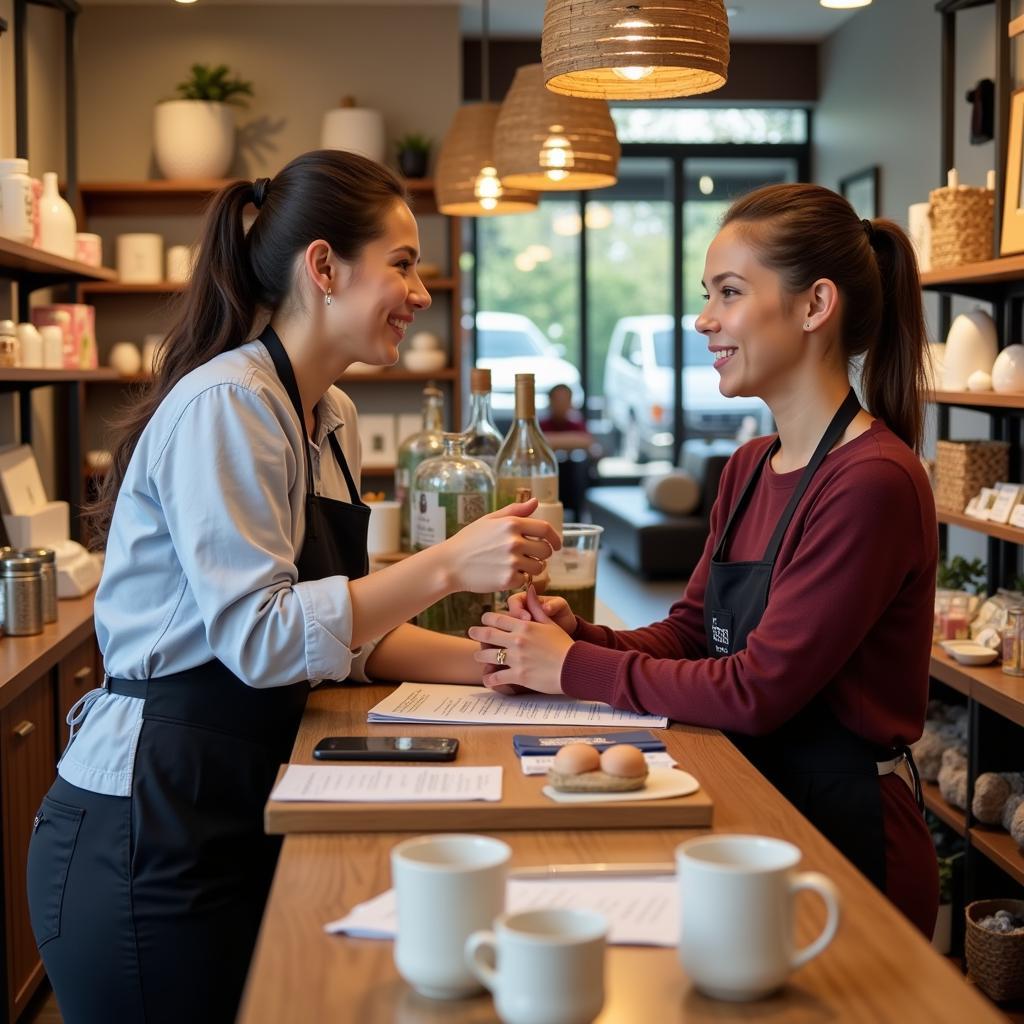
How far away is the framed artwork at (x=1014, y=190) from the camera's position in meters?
→ 3.79

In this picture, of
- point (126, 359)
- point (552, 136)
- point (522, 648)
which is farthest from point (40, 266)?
point (522, 648)

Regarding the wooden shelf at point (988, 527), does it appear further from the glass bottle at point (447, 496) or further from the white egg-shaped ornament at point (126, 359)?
the white egg-shaped ornament at point (126, 359)

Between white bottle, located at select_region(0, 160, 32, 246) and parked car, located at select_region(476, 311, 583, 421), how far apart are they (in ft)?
23.6

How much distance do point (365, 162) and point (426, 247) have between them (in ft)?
16.7

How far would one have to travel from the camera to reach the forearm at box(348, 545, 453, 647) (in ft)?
5.53

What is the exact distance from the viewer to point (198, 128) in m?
6.57

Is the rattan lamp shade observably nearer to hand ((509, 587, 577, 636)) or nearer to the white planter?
the white planter

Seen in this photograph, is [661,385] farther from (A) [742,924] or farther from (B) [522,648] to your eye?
(A) [742,924]

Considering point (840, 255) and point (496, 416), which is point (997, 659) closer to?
point (840, 255)

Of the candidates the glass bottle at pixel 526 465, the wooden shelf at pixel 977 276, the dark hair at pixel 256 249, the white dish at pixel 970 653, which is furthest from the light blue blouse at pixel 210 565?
the wooden shelf at pixel 977 276

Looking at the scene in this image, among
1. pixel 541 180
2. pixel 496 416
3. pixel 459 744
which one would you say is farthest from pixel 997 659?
pixel 496 416

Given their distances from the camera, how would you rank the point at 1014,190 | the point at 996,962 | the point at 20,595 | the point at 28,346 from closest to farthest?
the point at 996,962 < the point at 20,595 < the point at 1014,190 < the point at 28,346

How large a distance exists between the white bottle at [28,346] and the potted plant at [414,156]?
2.96 metres

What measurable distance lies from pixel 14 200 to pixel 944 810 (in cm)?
318
